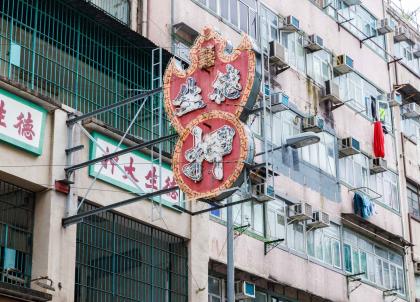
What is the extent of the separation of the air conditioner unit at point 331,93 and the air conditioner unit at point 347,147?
1.07m

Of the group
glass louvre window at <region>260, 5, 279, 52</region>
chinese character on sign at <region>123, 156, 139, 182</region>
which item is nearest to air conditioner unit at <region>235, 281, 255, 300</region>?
chinese character on sign at <region>123, 156, 139, 182</region>

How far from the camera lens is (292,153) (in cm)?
2445

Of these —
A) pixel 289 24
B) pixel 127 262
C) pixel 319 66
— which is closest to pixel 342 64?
pixel 319 66

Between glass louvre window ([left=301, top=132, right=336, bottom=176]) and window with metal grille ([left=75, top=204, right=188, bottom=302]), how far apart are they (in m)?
6.70

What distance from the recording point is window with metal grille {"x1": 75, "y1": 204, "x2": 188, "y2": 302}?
17.2 meters

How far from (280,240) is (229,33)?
5.00 m

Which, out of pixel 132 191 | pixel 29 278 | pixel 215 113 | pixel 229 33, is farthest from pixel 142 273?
pixel 229 33

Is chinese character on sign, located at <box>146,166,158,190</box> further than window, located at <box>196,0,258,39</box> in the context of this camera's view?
No

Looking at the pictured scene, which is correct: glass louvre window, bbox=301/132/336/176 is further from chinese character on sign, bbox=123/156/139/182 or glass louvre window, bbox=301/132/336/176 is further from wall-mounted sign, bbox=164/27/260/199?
wall-mounted sign, bbox=164/27/260/199

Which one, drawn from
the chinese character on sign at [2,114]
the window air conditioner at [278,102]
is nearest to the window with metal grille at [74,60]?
the chinese character on sign at [2,114]

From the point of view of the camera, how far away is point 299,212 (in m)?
23.7

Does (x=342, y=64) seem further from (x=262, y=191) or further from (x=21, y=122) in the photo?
(x=21, y=122)

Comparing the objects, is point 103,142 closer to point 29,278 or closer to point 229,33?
point 29,278

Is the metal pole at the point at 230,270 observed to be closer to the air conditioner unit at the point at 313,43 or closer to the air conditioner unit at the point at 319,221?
the air conditioner unit at the point at 319,221
